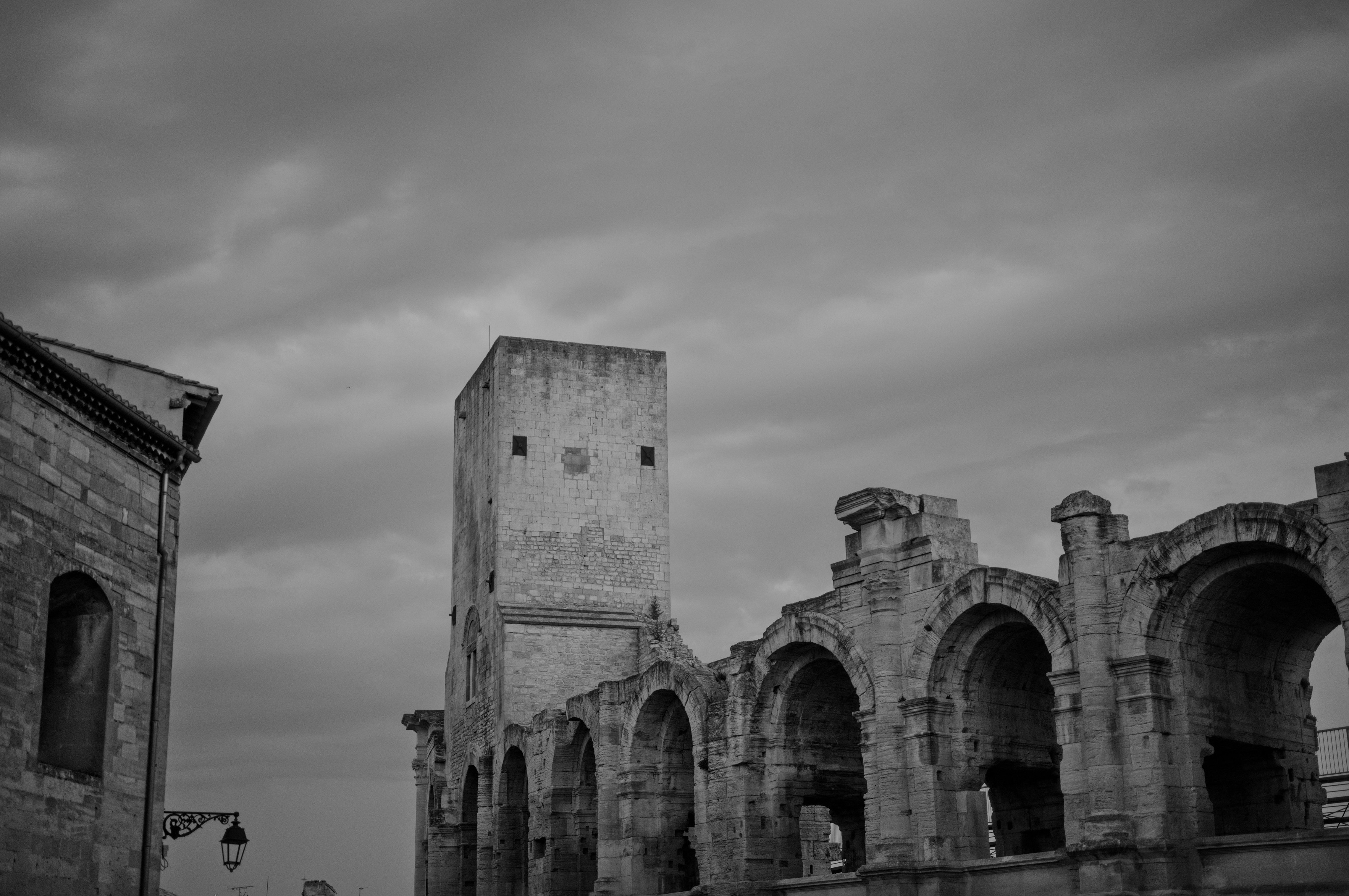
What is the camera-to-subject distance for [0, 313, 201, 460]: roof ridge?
18406mm

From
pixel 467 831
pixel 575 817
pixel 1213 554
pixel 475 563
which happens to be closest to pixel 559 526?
pixel 475 563

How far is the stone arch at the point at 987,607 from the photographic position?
2195 centimetres

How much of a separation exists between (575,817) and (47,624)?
53.9 feet

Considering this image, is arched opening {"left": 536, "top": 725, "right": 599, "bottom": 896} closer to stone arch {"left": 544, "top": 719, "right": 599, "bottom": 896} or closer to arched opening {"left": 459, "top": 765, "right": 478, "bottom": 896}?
stone arch {"left": 544, "top": 719, "right": 599, "bottom": 896}

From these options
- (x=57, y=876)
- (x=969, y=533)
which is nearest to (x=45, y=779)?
(x=57, y=876)

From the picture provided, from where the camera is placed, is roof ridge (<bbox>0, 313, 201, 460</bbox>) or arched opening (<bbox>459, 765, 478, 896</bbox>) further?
arched opening (<bbox>459, 765, 478, 896</bbox>)

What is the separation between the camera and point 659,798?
101ft

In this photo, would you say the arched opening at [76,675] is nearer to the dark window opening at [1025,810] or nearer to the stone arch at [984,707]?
the stone arch at [984,707]

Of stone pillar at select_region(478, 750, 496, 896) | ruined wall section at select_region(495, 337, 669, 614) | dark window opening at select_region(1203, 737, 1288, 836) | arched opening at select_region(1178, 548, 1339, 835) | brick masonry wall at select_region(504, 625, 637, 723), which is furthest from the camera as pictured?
ruined wall section at select_region(495, 337, 669, 614)

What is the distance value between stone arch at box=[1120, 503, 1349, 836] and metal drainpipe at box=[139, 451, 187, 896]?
12.6 meters

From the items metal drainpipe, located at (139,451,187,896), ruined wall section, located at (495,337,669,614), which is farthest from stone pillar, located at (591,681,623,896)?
metal drainpipe, located at (139,451,187,896)

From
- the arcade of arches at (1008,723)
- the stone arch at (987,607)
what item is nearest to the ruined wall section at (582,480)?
the arcade of arches at (1008,723)

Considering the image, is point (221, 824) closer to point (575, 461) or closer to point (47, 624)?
point (47, 624)

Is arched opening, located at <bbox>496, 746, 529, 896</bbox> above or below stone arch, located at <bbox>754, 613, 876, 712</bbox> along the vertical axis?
below
